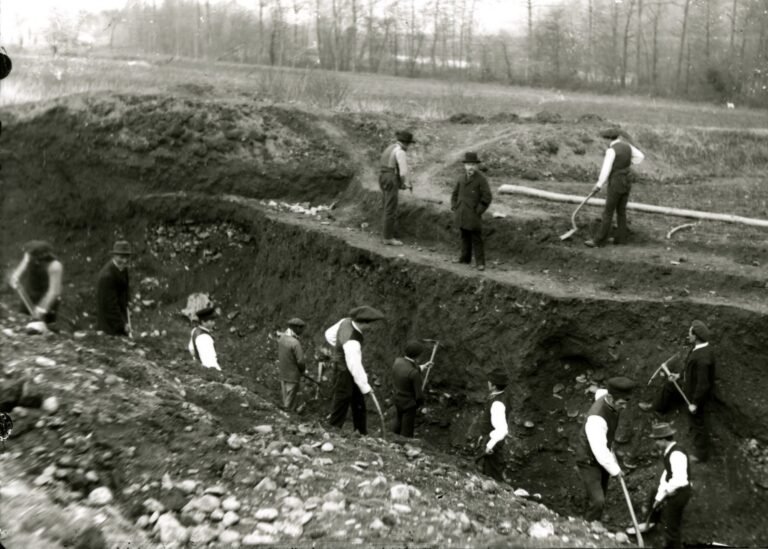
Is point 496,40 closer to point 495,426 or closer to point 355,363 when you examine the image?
point 355,363

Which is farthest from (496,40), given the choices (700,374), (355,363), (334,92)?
(355,363)

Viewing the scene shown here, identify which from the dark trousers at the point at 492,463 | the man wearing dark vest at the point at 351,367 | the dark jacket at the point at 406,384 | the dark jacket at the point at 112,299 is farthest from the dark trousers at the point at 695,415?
the dark jacket at the point at 112,299

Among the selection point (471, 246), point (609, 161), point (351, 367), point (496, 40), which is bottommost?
point (351, 367)

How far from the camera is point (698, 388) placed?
9422 mm

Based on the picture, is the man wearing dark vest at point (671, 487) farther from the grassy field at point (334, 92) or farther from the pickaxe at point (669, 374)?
the grassy field at point (334, 92)

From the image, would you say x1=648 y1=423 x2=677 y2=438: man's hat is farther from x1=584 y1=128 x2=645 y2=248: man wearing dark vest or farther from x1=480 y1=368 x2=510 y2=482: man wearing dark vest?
x1=584 y1=128 x2=645 y2=248: man wearing dark vest

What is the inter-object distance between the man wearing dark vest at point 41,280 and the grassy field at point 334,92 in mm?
9742

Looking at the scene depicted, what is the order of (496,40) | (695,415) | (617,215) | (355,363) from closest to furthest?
(355,363) < (695,415) < (617,215) < (496,40)

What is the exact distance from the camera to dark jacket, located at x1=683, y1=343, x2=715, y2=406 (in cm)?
937

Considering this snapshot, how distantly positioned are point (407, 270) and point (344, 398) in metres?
3.10

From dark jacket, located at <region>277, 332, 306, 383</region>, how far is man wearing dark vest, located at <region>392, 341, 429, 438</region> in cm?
124

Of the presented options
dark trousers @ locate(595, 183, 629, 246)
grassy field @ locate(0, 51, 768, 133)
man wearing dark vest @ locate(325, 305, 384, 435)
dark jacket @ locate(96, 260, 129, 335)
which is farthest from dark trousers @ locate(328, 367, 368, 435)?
grassy field @ locate(0, 51, 768, 133)

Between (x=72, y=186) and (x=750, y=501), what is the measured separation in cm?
1286

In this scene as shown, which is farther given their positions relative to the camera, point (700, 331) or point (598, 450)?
point (700, 331)
